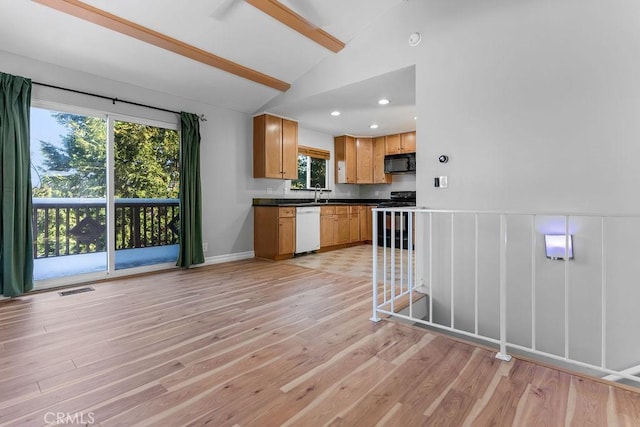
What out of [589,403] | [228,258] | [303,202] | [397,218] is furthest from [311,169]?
[589,403]

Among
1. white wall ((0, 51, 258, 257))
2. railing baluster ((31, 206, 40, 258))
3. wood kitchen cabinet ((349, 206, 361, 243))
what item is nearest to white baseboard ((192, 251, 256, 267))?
white wall ((0, 51, 258, 257))

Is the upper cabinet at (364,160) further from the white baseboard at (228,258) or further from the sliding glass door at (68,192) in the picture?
the sliding glass door at (68,192)

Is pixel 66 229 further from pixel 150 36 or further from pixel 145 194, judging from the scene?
pixel 150 36

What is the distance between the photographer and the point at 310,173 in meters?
6.67

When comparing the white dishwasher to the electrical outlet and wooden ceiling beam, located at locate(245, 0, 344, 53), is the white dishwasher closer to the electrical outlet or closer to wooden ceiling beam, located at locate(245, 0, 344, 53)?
wooden ceiling beam, located at locate(245, 0, 344, 53)

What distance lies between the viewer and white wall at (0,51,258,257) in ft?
12.0

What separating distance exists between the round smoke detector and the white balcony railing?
180 centimetres

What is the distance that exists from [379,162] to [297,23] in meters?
3.87

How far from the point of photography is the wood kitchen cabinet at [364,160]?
6.96m

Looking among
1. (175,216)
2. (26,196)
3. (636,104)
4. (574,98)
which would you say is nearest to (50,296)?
(26,196)

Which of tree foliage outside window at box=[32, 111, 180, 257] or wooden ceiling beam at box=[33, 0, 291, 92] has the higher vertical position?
wooden ceiling beam at box=[33, 0, 291, 92]

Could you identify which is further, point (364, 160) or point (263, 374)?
point (364, 160)

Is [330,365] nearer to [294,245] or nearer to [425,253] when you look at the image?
[425,253]

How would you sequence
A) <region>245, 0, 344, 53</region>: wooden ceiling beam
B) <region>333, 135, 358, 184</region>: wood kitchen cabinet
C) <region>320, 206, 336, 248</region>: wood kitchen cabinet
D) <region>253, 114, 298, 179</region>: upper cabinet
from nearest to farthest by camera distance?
<region>245, 0, 344, 53</region>: wooden ceiling beam
<region>253, 114, 298, 179</region>: upper cabinet
<region>320, 206, 336, 248</region>: wood kitchen cabinet
<region>333, 135, 358, 184</region>: wood kitchen cabinet
